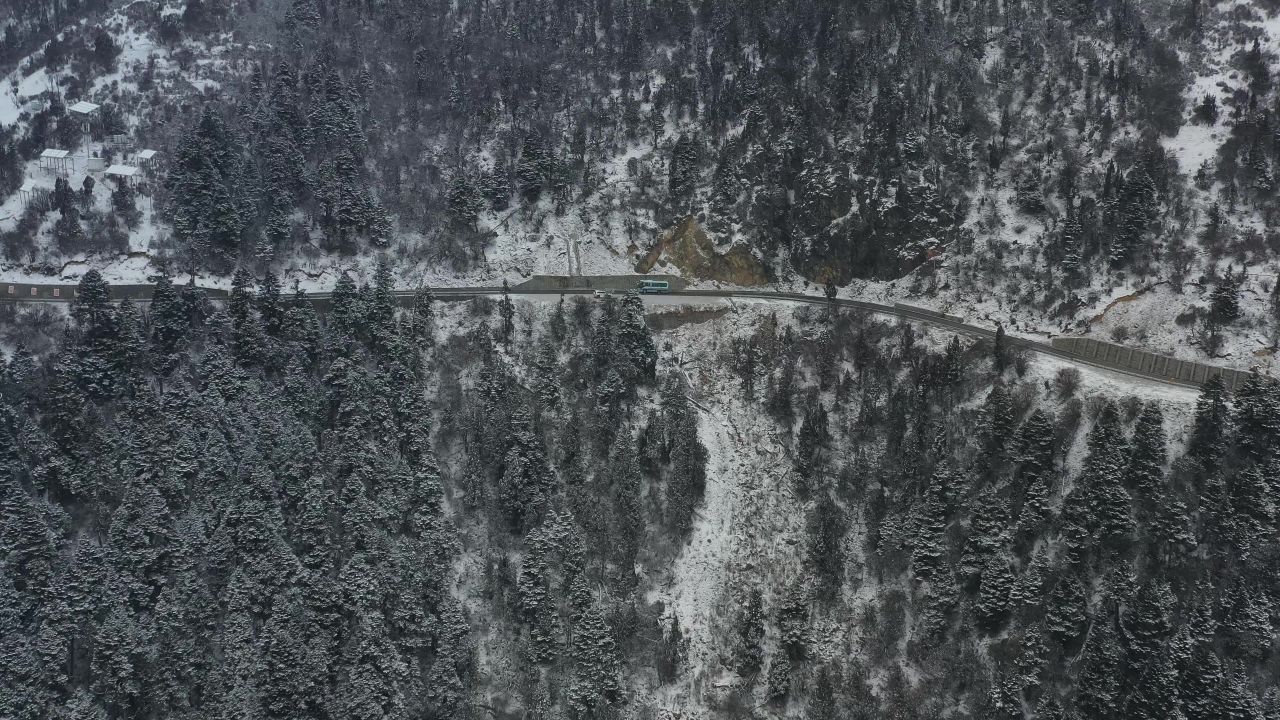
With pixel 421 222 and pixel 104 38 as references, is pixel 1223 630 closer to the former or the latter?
pixel 421 222

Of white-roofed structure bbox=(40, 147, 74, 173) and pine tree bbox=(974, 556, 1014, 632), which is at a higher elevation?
white-roofed structure bbox=(40, 147, 74, 173)

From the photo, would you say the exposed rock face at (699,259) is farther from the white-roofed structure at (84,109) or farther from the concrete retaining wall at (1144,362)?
the white-roofed structure at (84,109)

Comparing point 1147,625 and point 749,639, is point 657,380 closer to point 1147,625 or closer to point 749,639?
point 749,639

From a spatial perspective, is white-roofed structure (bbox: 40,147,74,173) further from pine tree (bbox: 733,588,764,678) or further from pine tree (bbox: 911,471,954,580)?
pine tree (bbox: 911,471,954,580)

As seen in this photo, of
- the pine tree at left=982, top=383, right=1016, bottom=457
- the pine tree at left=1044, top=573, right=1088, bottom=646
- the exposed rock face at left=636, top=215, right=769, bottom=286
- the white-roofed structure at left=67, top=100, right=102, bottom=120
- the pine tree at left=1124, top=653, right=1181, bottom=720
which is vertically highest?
the white-roofed structure at left=67, top=100, right=102, bottom=120

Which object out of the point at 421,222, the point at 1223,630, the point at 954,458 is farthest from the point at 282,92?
the point at 1223,630

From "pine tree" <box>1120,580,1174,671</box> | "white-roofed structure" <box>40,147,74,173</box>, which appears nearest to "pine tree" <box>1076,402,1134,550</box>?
"pine tree" <box>1120,580,1174,671</box>
